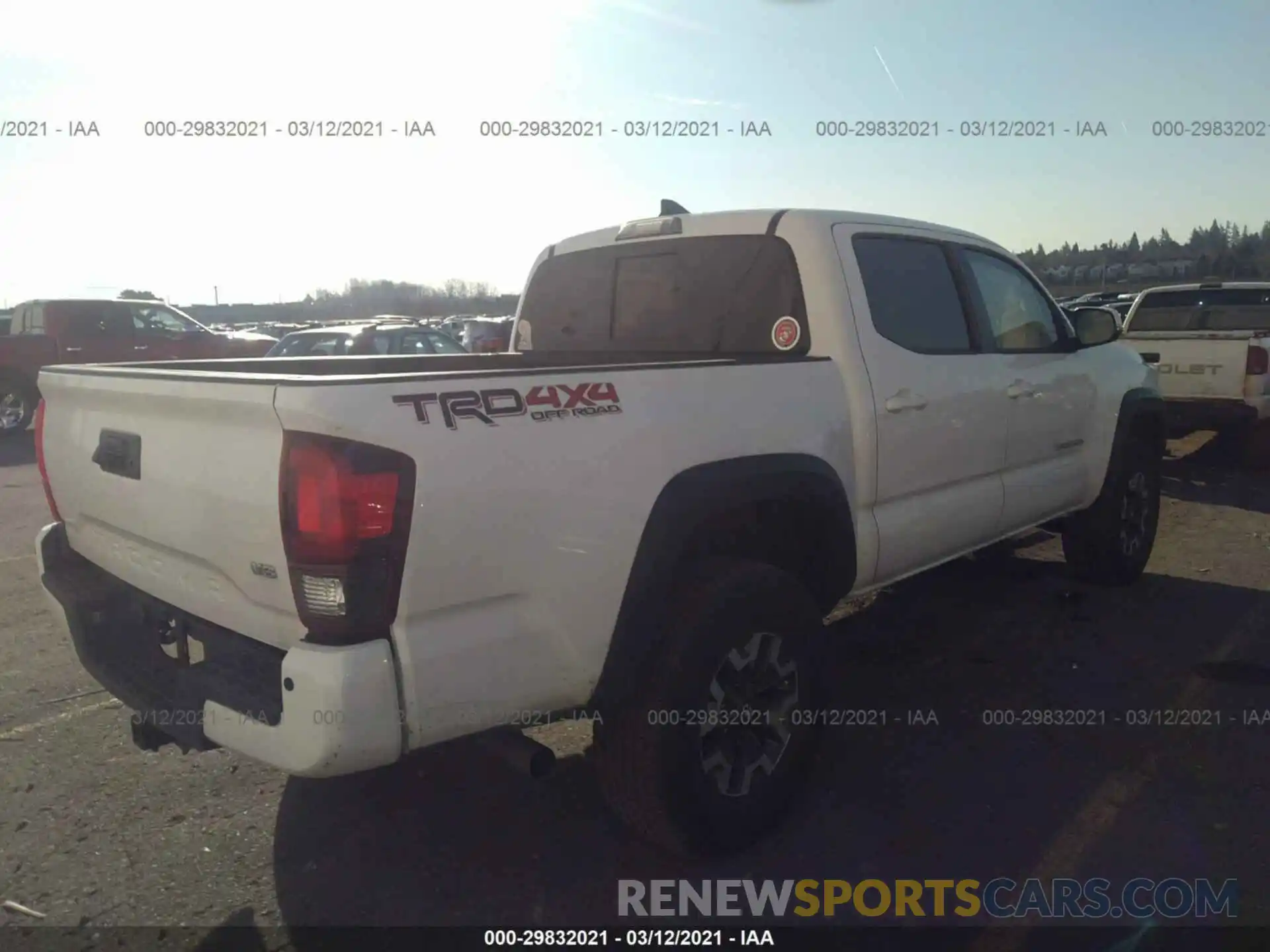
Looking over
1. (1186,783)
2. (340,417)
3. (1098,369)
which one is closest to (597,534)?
(340,417)

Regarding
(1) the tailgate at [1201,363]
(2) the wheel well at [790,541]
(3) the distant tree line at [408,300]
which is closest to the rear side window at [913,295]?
(2) the wheel well at [790,541]

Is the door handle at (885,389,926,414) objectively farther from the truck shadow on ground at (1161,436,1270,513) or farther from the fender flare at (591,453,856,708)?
the truck shadow on ground at (1161,436,1270,513)

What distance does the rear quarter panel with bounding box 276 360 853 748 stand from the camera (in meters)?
2.25

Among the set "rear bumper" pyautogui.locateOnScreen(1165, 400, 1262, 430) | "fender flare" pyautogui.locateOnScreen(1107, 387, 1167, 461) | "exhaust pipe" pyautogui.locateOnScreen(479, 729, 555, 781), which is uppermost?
"fender flare" pyautogui.locateOnScreen(1107, 387, 1167, 461)

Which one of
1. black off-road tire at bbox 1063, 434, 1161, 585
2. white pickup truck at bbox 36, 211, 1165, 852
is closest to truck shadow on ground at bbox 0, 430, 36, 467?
white pickup truck at bbox 36, 211, 1165, 852

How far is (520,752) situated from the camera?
256 centimetres

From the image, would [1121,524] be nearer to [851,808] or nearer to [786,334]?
[786,334]

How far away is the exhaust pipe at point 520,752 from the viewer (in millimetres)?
2535

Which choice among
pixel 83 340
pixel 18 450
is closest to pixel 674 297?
pixel 18 450

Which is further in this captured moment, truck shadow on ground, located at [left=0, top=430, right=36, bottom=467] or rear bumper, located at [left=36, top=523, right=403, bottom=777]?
truck shadow on ground, located at [left=0, top=430, right=36, bottom=467]

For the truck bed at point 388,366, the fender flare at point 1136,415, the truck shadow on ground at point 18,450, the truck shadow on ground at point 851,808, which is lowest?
the truck shadow on ground at point 851,808

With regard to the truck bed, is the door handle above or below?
below

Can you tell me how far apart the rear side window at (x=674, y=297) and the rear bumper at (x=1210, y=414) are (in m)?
6.96

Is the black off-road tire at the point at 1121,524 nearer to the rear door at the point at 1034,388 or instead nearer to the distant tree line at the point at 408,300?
the rear door at the point at 1034,388
